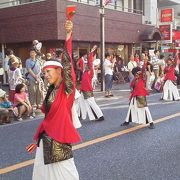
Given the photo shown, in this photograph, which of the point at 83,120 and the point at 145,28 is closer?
the point at 83,120

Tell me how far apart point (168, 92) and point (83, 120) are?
479 cm

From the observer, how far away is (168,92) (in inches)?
531

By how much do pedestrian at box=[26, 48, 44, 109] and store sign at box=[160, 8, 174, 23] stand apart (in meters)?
20.1

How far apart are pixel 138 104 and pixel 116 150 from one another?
2361 mm

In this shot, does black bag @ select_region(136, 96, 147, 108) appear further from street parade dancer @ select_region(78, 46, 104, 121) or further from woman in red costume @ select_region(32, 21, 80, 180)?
woman in red costume @ select_region(32, 21, 80, 180)

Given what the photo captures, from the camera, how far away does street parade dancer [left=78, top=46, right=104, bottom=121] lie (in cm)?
958

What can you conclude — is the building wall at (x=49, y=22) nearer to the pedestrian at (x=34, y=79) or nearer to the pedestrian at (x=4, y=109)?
the pedestrian at (x=34, y=79)

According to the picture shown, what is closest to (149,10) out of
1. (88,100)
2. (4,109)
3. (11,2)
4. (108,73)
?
(11,2)

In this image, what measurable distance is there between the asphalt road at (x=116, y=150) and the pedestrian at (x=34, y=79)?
4.76 feet

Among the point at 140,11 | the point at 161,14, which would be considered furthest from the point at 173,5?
the point at 140,11

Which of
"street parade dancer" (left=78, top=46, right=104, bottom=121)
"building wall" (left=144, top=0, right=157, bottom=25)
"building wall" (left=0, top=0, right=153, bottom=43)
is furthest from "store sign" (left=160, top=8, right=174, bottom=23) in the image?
"street parade dancer" (left=78, top=46, right=104, bottom=121)

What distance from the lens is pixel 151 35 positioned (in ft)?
83.1

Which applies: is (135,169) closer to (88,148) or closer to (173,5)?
(88,148)

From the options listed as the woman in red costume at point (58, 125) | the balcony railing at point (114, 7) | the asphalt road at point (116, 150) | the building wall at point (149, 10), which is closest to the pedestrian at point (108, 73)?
the asphalt road at point (116, 150)
